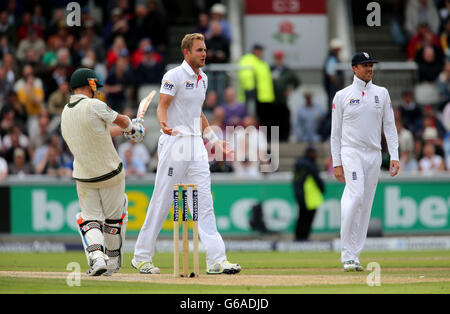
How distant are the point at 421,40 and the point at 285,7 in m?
4.09

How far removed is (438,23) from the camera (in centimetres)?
2431

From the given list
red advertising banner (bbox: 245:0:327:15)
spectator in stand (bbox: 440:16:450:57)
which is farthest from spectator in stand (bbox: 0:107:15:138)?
spectator in stand (bbox: 440:16:450:57)

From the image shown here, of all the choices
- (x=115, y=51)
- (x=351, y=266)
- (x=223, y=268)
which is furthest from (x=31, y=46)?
(x=223, y=268)

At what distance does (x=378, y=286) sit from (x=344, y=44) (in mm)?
15262

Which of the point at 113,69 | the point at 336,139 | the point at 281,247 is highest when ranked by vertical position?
the point at 113,69

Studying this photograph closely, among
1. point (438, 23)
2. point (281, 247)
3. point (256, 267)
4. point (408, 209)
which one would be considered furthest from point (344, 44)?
point (256, 267)

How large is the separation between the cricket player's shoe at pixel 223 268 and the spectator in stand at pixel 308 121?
1080 centimetres

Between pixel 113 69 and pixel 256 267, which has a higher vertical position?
pixel 113 69

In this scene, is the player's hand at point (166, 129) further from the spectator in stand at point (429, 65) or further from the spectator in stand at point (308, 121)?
the spectator in stand at point (429, 65)

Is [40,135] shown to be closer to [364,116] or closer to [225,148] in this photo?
[225,148]

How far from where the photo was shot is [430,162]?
66.4 feet

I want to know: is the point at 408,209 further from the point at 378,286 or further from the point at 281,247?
the point at 378,286

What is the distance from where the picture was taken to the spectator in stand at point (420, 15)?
24.6m

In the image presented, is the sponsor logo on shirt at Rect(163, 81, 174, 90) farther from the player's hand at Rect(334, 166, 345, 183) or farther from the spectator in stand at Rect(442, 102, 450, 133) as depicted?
the spectator in stand at Rect(442, 102, 450, 133)
